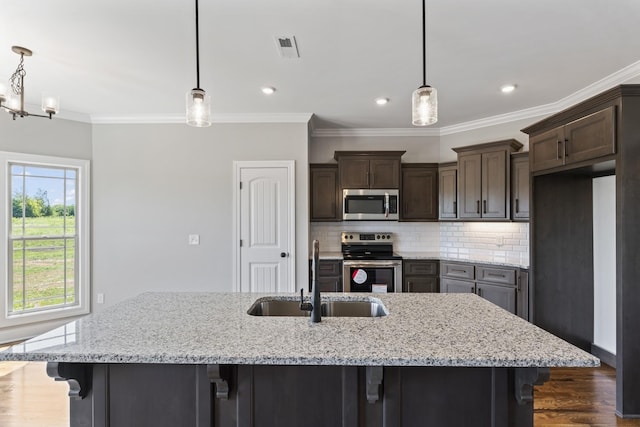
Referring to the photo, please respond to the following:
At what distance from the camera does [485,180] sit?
3947 millimetres

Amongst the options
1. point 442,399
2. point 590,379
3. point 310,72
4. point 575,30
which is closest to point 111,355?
point 442,399

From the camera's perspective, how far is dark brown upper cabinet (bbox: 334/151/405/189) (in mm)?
4414

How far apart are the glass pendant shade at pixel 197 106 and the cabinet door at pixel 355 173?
8.96 ft

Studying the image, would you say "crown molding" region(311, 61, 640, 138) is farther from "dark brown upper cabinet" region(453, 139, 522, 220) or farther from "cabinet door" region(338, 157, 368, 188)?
"cabinet door" region(338, 157, 368, 188)

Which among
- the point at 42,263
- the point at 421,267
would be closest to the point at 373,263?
the point at 421,267

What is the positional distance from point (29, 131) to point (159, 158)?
136 centimetres

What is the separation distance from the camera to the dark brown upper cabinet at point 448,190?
168 inches

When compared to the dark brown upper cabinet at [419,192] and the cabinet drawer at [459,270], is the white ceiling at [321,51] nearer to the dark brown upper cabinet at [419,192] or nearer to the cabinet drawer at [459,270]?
the dark brown upper cabinet at [419,192]

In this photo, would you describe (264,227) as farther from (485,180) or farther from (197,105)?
(485,180)

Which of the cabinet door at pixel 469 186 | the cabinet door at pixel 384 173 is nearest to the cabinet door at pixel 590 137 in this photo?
the cabinet door at pixel 469 186

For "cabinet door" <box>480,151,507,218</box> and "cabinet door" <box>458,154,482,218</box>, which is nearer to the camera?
"cabinet door" <box>480,151,507,218</box>

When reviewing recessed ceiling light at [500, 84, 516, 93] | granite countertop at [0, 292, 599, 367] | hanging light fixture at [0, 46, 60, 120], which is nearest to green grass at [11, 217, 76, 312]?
hanging light fixture at [0, 46, 60, 120]

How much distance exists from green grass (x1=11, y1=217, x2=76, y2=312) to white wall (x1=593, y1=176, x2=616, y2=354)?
5.76 metres

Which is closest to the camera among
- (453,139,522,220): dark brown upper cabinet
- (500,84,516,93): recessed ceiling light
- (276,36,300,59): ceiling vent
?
(276,36,300,59): ceiling vent
